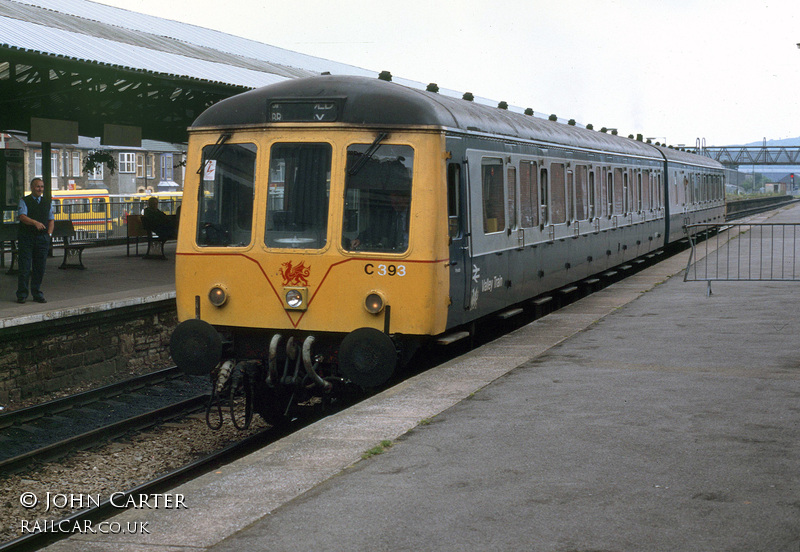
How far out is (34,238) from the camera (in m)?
13.2

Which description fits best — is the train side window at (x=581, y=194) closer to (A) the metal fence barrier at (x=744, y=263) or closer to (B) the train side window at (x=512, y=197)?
(A) the metal fence barrier at (x=744, y=263)

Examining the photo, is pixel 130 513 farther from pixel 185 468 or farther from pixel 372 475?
pixel 185 468

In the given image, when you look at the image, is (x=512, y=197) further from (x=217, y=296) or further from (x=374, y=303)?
(x=217, y=296)

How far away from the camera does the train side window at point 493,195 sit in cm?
958

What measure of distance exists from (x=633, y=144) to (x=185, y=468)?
15.5 m

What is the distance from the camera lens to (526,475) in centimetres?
534

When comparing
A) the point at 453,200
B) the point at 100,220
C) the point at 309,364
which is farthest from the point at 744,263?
the point at 100,220

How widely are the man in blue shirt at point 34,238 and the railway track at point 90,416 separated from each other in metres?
2.41

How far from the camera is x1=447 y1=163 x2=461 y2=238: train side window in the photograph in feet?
27.4

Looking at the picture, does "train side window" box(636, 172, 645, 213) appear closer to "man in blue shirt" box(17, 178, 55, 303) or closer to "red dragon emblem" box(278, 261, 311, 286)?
"man in blue shirt" box(17, 178, 55, 303)

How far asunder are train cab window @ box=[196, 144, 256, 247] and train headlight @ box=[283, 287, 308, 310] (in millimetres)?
579

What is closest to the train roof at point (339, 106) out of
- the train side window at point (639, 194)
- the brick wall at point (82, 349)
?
the brick wall at point (82, 349)

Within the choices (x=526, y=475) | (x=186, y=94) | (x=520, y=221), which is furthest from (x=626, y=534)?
(x=186, y=94)

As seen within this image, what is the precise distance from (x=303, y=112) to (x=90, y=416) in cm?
425
